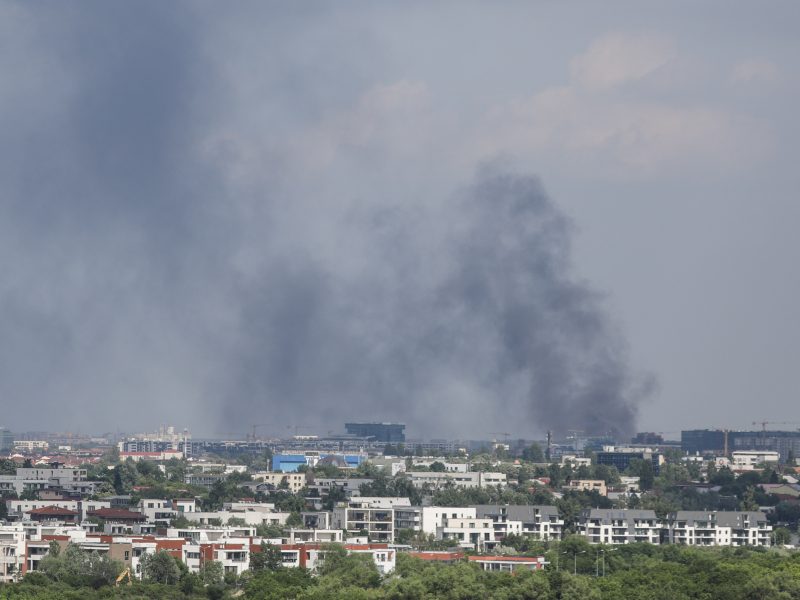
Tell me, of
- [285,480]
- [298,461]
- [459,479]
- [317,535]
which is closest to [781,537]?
[317,535]

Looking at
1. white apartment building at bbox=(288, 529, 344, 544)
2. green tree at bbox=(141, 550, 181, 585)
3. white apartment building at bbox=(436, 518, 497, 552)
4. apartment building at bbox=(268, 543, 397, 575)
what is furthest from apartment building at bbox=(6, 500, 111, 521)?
green tree at bbox=(141, 550, 181, 585)

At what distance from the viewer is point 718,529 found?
8794 centimetres

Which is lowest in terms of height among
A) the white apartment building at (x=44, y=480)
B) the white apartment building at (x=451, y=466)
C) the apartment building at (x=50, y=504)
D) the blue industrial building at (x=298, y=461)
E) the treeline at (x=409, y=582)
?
the treeline at (x=409, y=582)

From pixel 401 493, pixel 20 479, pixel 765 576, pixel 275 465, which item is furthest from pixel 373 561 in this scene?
pixel 275 465

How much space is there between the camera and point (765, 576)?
52875mm

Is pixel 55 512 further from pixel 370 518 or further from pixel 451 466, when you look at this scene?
pixel 451 466

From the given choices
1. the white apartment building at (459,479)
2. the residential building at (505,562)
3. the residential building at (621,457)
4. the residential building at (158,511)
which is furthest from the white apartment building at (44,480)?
the residential building at (621,457)

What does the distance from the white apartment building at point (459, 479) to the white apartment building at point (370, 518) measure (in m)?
28.6

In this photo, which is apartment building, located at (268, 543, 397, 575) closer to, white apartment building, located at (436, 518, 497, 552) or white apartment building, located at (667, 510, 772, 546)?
white apartment building, located at (436, 518, 497, 552)

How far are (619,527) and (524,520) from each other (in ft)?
14.4

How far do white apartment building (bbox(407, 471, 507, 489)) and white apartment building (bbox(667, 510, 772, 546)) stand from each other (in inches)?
1063

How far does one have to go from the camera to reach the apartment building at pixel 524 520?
8656 cm

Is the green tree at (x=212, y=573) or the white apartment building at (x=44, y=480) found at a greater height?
the white apartment building at (x=44, y=480)

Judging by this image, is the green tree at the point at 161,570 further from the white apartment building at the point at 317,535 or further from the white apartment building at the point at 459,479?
the white apartment building at the point at 459,479
